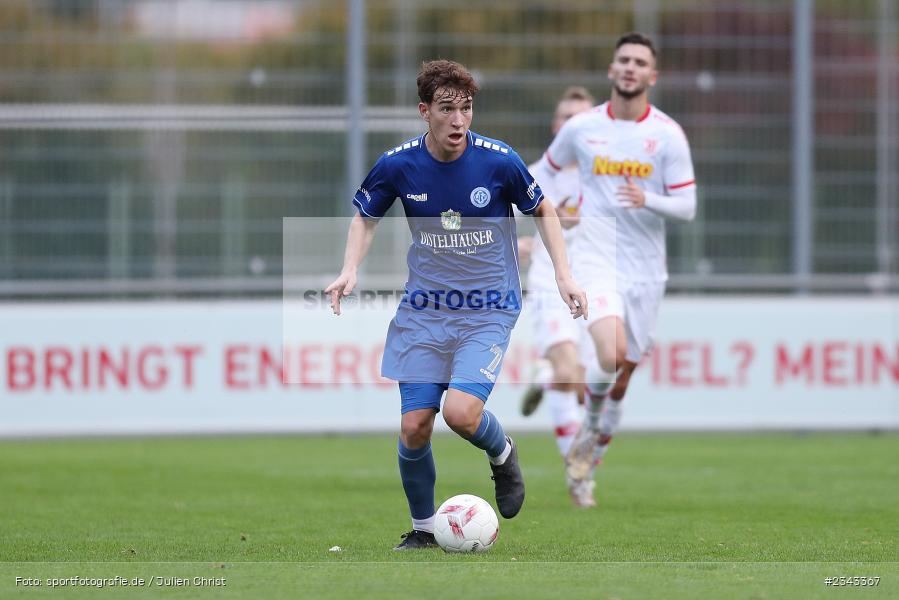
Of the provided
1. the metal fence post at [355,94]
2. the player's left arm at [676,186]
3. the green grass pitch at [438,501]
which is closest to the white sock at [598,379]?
the green grass pitch at [438,501]

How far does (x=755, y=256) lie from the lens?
15.1m

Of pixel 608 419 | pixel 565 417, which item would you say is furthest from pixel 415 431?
pixel 565 417

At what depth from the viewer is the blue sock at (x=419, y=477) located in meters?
7.23

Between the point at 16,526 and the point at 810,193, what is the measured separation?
9265mm

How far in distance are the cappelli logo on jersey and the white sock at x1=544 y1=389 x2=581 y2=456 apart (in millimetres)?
1651

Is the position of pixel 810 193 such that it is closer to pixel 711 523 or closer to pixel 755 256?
pixel 755 256

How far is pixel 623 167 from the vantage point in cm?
945

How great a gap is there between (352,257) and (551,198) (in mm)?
3258

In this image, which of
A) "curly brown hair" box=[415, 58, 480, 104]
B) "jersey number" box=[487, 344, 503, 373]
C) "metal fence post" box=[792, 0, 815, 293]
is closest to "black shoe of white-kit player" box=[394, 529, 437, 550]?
"jersey number" box=[487, 344, 503, 373]

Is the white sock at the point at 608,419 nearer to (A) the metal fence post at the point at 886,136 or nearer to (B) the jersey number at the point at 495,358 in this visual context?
(B) the jersey number at the point at 495,358

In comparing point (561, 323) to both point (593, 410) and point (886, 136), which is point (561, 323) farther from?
point (886, 136)

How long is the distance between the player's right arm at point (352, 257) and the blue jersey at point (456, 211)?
56 millimetres

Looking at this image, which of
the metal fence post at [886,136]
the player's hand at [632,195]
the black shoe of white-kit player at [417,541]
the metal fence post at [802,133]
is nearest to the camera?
the black shoe of white-kit player at [417,541]

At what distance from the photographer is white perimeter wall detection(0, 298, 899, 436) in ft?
46.1
